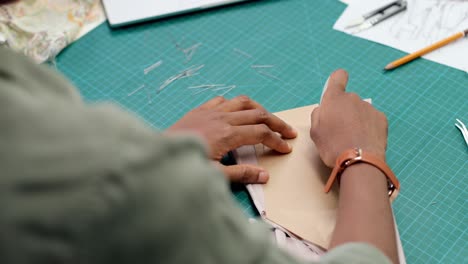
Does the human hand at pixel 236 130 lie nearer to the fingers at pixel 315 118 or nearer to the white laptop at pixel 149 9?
the fingers at pixel 315 118

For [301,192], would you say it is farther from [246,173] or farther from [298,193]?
[246,173]

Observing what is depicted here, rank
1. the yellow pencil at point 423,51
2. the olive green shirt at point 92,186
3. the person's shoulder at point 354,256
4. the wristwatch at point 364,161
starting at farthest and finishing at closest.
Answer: the yellow pencil at point 423,51, the wristwatch at point 364,161, the person's shoulder at point 354,256, the olive green shirt at point 92,186

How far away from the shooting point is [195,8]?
4.93ft

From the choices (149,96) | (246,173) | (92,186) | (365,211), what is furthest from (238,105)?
(92,186)

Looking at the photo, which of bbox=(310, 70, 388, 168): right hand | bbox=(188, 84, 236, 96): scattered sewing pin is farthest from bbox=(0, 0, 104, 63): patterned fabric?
bbox=(310, 70, 388, 168): right hand

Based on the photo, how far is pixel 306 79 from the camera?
1.32m

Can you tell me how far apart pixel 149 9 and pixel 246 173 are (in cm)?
65

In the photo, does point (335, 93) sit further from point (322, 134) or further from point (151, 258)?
point (151, 258)

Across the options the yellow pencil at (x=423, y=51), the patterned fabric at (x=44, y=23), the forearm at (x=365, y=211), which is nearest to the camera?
the forearm at (x=365, y=211)

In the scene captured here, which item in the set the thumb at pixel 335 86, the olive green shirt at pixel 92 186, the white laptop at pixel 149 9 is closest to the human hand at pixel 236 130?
the thumb at pixel 335 86

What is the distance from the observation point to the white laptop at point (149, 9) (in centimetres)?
150

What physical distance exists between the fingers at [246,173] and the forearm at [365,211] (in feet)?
0.55

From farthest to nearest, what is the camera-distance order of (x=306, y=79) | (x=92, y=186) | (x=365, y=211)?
1. (x=306, y=79)
2. (x=365, y=211)
3. (x=92, y=186)

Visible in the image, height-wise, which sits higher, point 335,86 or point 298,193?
point 335,86
